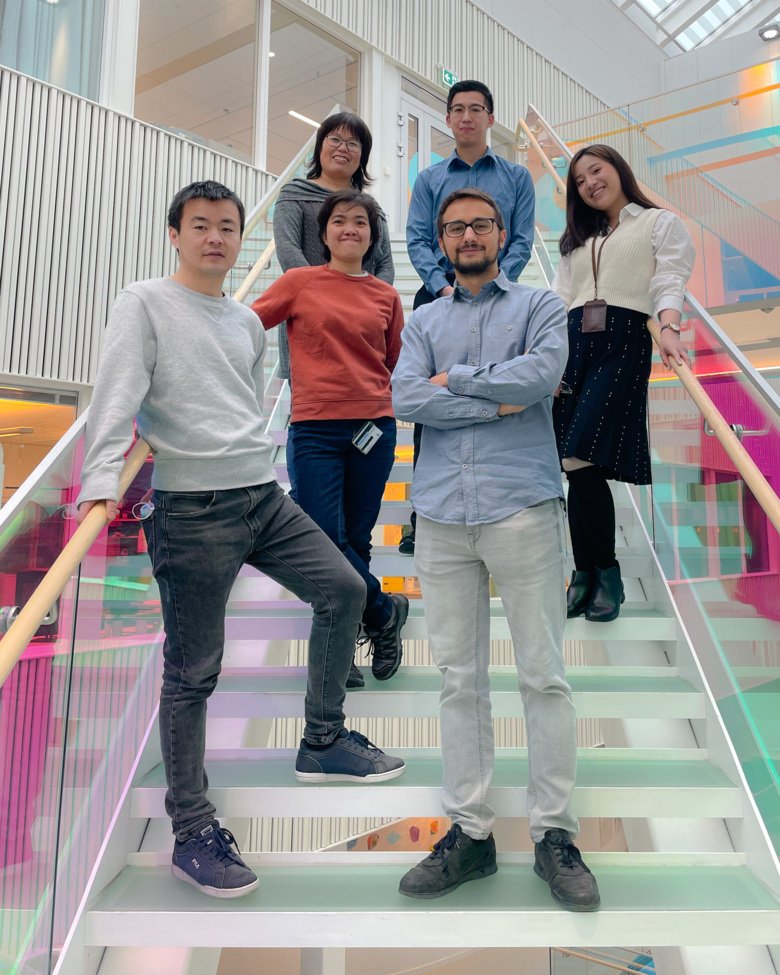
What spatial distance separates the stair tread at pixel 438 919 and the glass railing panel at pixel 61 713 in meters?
0.18

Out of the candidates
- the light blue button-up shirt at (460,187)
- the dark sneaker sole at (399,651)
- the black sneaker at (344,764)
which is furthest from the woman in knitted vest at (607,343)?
the black sneaker at (344,764)

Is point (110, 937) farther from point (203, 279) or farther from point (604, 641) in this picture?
point (604, 641)

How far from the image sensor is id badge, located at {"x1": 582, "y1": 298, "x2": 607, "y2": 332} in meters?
2.53

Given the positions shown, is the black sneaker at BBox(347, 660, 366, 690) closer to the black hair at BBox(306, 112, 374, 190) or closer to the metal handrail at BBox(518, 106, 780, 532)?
the metal handrail at BBox(518, 106, 780, 532)

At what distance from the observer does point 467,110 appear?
304 cm

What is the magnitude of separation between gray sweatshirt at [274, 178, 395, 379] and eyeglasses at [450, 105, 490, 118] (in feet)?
2.13

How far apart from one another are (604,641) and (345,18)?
7.92m

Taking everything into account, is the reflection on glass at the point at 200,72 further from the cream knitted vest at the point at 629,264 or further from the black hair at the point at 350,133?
the cream knitted vest at the point at 629,264

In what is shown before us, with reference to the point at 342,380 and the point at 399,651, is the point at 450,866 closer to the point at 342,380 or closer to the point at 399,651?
the point at 399,651

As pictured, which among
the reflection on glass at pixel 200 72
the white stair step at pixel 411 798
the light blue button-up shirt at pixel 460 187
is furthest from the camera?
the reflection on glass at pixel 200 72

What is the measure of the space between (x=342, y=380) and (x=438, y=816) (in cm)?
120

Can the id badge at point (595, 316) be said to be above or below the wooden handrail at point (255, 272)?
below

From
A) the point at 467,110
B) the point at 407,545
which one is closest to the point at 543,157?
the point at 467,110

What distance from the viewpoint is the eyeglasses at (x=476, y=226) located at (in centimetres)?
195
